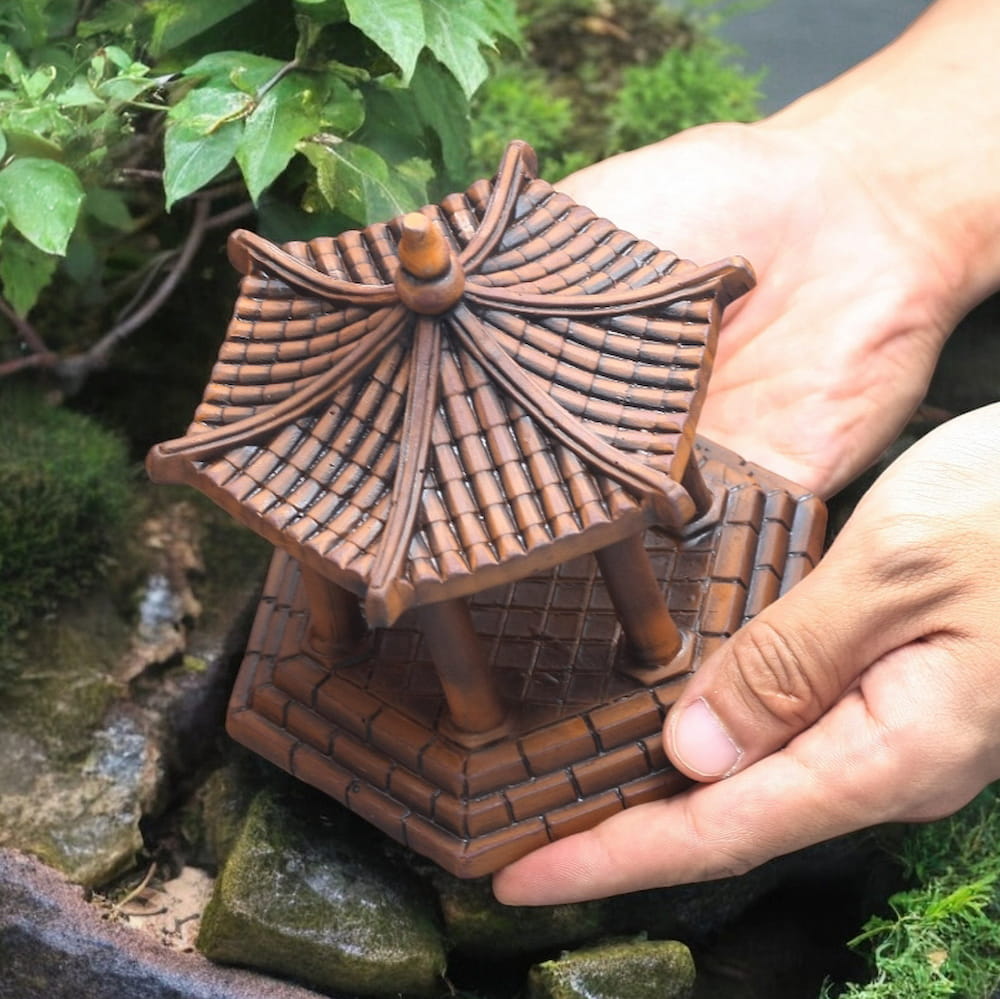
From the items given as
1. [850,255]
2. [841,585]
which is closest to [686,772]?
[841,585]

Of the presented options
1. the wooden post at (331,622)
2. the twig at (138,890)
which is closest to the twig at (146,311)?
the wooden post at (331,622)

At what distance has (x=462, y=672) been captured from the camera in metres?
1.73

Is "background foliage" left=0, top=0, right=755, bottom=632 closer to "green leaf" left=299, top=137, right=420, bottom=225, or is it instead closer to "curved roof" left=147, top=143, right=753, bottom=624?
"green leaf" left=299, top=137, right=420, bottom=225

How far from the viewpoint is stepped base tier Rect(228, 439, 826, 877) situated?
1824mm

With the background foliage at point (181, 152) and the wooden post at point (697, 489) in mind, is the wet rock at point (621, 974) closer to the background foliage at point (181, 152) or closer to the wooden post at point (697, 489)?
the wooden post at point (697, 489)

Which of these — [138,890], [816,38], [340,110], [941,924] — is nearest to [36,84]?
[340,110]

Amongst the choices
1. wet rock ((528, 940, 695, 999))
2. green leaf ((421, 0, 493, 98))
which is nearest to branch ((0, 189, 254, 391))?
green leaf ((421, 0, 493, 98))

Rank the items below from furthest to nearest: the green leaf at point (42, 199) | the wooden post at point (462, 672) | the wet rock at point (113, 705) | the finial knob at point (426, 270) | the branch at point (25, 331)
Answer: the branch at point (25, 331) → the wet rock at point (113, 705) → the green leaf at point (42, 199) → the wooden post at point (462, 672) → the finial knob at point (426, 270)

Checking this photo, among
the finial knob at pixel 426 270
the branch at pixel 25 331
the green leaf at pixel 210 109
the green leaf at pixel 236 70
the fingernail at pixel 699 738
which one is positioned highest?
the finial knob at pixel 426 270

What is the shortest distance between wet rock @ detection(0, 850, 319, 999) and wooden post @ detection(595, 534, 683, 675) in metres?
0.70

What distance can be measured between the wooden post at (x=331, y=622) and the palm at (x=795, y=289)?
885 millimetres

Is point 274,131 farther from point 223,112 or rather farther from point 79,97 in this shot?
point 79,97

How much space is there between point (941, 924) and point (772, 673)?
49cm

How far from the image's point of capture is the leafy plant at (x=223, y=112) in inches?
71.9
